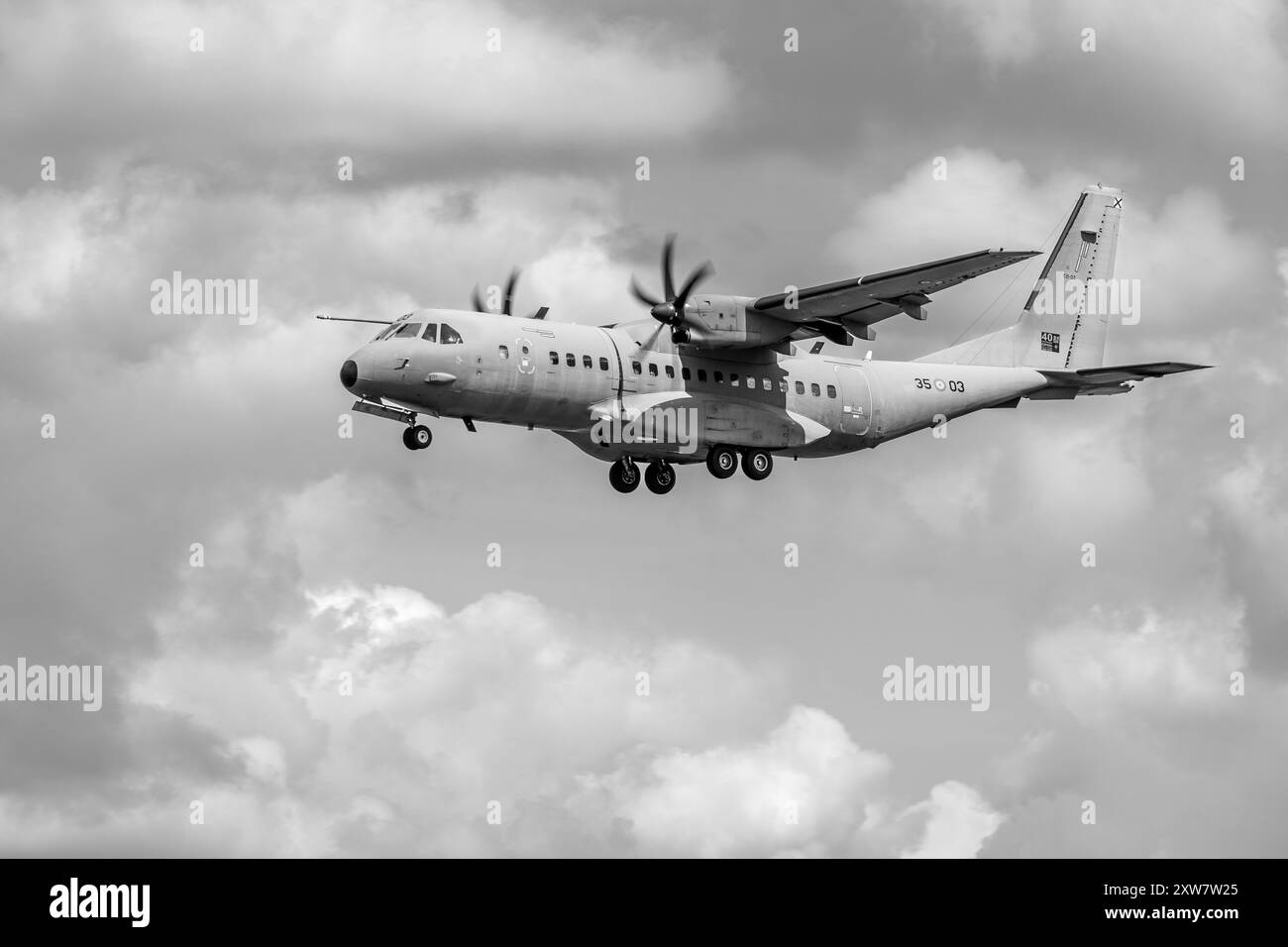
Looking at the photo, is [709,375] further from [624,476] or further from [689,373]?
[624,476]

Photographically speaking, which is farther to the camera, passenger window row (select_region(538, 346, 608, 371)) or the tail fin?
the tail fin

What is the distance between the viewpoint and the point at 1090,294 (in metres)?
56.3

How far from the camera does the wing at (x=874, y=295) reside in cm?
4462

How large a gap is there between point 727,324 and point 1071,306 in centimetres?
1345

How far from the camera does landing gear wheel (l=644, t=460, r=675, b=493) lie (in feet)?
158

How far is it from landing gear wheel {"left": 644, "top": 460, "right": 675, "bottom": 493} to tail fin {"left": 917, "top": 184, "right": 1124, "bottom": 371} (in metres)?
10.3

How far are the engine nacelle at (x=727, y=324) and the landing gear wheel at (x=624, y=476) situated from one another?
3.52 m

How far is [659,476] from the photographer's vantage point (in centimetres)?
4806

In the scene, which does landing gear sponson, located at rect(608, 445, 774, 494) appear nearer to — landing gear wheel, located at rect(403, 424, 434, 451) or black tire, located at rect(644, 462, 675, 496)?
black tire, located at rect(644, 462, 675, 496)

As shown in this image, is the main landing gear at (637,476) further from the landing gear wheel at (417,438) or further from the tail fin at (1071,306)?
the tail fin at (1071,306)
